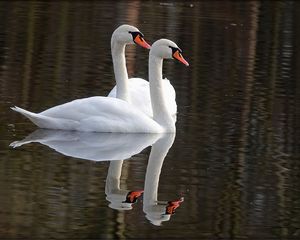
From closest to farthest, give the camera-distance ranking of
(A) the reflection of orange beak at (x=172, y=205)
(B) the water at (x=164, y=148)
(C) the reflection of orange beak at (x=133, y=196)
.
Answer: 1. (B) the water at (x=164, y=148)
2. (A) the reflection of orange beak at (x=172, y=205)
3. (C) the reflection of orange beak at (x=133, y=196)

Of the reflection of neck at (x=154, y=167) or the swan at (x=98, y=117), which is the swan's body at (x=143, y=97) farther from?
the reflection of neck at (x=154, y=167)

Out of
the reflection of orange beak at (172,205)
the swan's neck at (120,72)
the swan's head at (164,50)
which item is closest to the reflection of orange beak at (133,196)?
the reflection of orange beak at (172,205)

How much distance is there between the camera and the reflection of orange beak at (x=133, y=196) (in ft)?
28.6

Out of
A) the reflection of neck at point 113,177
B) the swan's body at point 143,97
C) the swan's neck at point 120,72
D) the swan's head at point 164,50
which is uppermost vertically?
the swan's head at point 164,50

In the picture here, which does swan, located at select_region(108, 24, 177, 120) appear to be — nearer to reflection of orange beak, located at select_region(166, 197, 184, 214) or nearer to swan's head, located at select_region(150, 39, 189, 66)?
swan's head, located at select_region(150, 39, 189, 66)

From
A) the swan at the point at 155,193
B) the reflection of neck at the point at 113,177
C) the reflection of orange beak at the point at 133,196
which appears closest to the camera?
the swan at the point at 155,193

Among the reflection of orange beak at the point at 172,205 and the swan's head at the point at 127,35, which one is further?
the swan's head at the point at 127,35

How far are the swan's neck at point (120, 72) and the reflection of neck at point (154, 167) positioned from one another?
41.1 inches

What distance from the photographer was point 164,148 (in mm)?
11055

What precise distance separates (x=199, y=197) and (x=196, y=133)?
9.17 ft

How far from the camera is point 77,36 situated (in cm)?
1944

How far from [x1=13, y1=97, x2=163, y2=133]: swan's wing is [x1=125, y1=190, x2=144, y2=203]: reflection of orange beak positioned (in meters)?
2.60

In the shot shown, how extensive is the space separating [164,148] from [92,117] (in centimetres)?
91

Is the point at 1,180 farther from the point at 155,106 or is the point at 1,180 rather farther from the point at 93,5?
the point at 93,5
